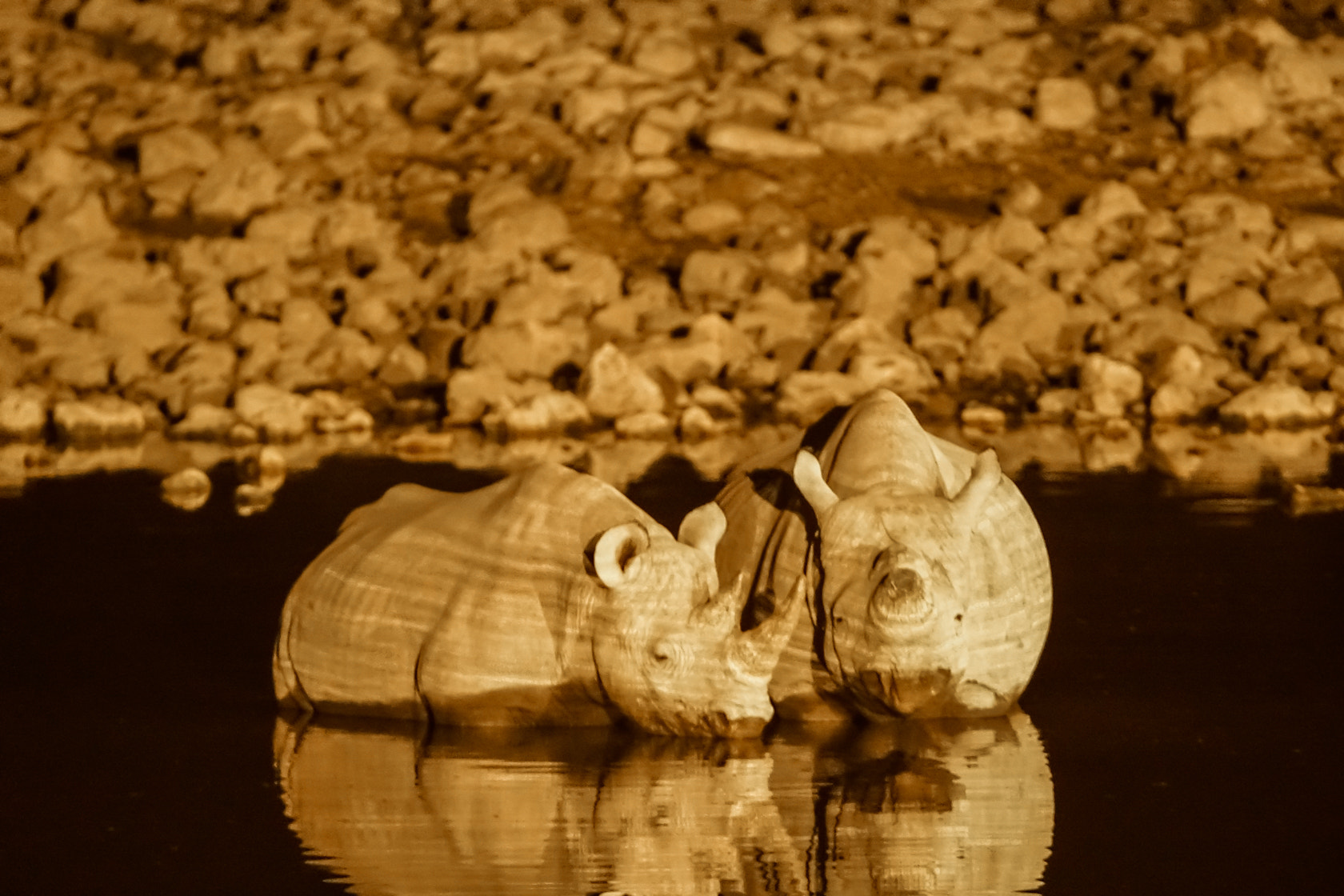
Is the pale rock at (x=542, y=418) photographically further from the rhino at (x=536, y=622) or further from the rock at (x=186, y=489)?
the rhino at (x=536, y=622)

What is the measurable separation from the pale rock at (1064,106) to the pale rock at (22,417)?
929 cm

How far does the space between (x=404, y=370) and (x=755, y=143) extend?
4.30 m

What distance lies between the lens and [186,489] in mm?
12828

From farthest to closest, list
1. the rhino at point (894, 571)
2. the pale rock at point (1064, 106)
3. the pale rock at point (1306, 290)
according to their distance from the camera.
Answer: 1. the pale rock at point (1064, 106)
2. the pale rock at point (1306, 290)
3. the rhino at point (894, 571)

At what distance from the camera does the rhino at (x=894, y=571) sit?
23.3 feet

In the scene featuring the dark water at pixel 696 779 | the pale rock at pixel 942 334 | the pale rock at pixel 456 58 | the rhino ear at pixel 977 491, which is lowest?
the pale rock at pixel 942 334

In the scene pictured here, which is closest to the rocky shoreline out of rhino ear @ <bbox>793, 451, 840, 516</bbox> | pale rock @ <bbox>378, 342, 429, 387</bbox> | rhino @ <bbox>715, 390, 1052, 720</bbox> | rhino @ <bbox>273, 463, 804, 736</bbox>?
pale rock @ <bbox>378, 342, 429, 387</bbox>

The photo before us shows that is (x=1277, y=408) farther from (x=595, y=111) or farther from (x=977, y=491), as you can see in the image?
(x=977, y=491)

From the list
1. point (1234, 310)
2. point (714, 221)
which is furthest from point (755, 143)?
point (1234, 310)

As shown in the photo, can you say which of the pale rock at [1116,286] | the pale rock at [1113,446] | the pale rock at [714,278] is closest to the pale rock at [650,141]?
the pale rock at [714,278]

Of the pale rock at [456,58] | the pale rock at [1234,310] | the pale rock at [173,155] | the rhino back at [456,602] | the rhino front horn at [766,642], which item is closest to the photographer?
the rhino front horn at [766,642]

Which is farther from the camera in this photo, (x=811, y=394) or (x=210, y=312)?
(x=210, y=312)

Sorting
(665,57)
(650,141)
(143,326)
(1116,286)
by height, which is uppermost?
(665,57)

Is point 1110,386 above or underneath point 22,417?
above
